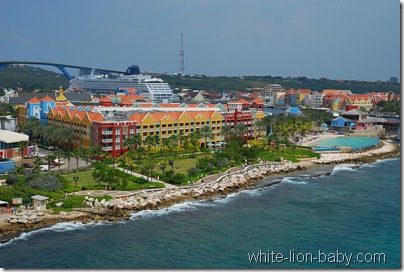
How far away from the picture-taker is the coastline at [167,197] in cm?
2286

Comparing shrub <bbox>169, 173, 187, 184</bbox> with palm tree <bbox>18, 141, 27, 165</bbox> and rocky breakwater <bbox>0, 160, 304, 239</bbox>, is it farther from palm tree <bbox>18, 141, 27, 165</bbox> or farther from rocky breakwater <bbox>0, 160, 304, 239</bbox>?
palm tree <bbox>18, 141, 27, 165</bbox>

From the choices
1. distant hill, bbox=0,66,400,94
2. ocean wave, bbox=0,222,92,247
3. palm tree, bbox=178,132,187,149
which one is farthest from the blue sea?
distant hill, bbox=0,66,400,94

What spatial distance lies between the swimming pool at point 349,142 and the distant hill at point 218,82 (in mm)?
76958

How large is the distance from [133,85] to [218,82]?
5955 cm

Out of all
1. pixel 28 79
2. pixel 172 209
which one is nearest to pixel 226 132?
pixel 172 209

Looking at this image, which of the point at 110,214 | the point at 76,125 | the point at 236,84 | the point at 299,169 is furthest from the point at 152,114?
the point at 236,84

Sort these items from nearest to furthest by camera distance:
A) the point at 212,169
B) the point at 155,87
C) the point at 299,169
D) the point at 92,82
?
the point at 212,169
the point at 299,169
the point at 155,87
the point at 92,82

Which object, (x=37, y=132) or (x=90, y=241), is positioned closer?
(x=90, y=241)

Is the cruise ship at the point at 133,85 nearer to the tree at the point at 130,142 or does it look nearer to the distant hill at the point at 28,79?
the distant hill at the point at 28,79

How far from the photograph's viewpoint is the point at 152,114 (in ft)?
141

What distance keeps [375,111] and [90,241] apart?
8116 cm

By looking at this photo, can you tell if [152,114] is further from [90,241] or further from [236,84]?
[236,84]

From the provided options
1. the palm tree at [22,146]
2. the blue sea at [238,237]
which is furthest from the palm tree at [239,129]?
the palm tree at [22,146]

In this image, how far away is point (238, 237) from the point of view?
2214cm
